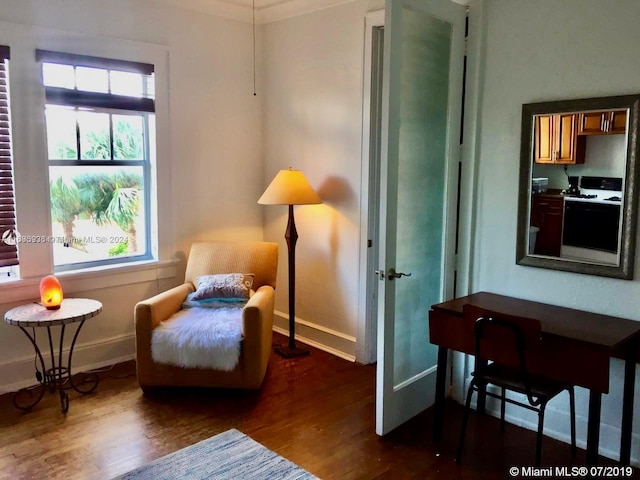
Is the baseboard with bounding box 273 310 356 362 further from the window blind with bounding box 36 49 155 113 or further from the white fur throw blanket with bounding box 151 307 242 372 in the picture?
the window blind with bounding box 36 49 155 113

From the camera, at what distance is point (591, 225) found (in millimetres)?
2748

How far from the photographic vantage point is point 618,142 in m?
2.62

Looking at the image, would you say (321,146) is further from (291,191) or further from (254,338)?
(254,338)

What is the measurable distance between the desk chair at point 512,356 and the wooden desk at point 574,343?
0.07 metres

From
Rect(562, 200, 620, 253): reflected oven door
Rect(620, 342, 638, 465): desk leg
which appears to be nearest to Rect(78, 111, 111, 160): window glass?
Rect(562, 200, 620, 253): reflected oven door

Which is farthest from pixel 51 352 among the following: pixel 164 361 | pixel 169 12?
pixel 169 12

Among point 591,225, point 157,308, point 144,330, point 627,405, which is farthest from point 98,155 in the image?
point 627,405

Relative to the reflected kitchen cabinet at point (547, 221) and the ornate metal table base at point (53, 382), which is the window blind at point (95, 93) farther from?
the reflected kitchen cabinet at point (547, 221)

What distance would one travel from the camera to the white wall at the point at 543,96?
2.64m

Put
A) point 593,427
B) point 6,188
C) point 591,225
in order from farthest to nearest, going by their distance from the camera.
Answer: point 6,188
point 591,225
point 593,427

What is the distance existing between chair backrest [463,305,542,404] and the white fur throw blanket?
4.64ft

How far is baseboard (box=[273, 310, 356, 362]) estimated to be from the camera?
406 centimetres

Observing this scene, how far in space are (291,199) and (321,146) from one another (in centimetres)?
53

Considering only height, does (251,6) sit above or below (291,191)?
above
